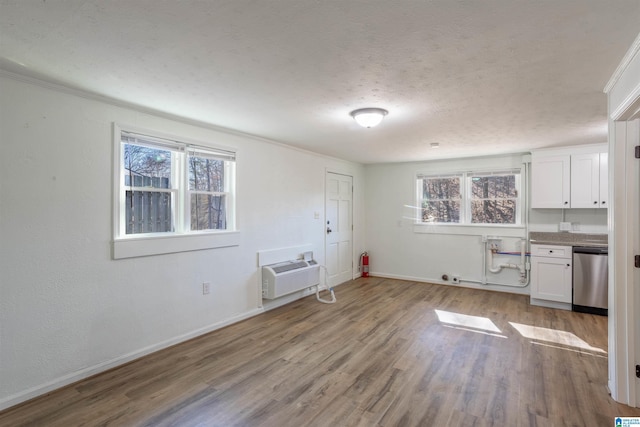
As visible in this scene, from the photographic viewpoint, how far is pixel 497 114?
3.12m

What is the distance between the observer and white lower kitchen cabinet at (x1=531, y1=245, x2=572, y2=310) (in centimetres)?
443

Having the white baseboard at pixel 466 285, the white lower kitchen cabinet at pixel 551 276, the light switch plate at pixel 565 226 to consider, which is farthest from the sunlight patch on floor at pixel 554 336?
the light switch plate at pixel 565 226

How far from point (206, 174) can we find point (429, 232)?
419 centimetres

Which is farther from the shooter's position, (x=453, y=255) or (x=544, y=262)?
(x=453, y=255)

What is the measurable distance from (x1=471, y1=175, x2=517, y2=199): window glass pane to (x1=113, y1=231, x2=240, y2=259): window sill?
4222 mm

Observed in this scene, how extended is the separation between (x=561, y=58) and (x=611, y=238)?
1.36m

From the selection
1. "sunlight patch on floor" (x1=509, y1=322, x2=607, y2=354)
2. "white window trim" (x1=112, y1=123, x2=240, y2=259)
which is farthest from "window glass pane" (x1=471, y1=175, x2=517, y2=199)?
"white window trim" (x1=112, y1=123, x2=240, y2=259)

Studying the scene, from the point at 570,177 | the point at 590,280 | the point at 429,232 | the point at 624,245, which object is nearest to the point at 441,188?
the point at 429,232

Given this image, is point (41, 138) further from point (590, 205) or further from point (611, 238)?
point (590, 205)

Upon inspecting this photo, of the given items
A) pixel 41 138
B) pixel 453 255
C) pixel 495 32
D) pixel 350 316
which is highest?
pixel 495 32

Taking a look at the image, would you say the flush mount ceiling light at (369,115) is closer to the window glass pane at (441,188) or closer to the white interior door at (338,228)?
the white interior door at (338,228)

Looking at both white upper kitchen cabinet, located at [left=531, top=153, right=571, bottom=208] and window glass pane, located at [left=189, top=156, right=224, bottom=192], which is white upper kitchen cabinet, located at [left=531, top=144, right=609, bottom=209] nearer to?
white upper kitchen cabinet, located at [left=531, top=153, right=571, bottom=208]

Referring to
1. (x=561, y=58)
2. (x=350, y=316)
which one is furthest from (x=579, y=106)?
(x=350, y=316)

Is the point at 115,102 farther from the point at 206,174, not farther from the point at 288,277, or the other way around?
the point at 288,277
